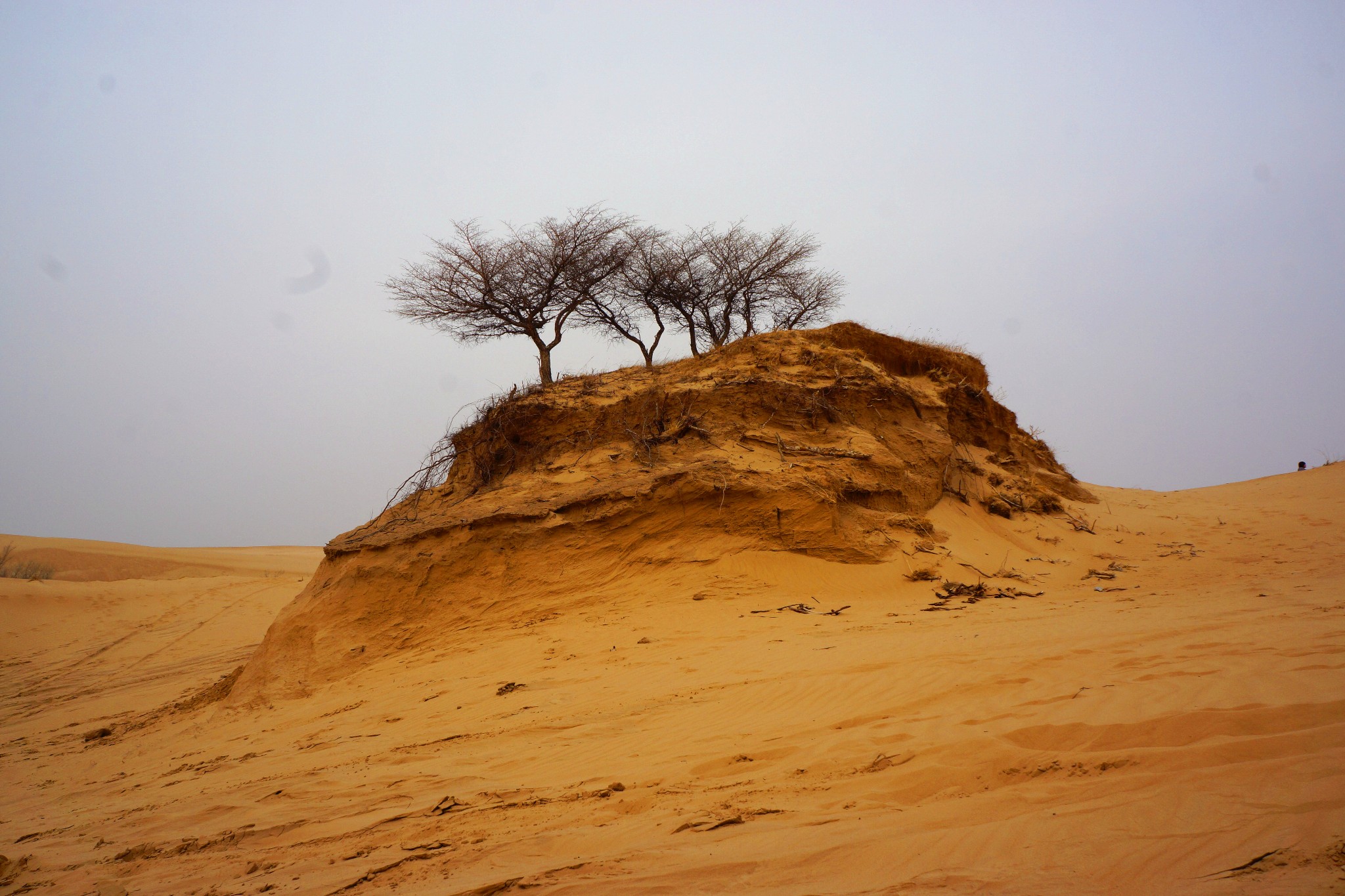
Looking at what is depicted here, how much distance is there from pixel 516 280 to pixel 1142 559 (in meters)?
11.3

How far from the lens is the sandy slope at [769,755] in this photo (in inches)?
94.0

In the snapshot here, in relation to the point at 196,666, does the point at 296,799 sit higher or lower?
higher

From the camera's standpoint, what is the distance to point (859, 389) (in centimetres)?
1016

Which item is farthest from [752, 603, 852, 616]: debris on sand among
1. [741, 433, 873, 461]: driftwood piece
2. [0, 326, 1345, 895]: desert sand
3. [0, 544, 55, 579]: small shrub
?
[0, 544, 55, 579]: small shrub

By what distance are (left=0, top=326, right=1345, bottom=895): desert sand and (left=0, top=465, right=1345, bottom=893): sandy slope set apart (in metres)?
0.02

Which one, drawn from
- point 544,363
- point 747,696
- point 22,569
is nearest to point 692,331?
point 544,363

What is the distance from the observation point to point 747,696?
4695 mm

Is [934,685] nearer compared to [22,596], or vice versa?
[934,685]

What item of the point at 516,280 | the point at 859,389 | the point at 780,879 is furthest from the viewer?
the point at 516,280

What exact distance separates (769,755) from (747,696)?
1.09 metres

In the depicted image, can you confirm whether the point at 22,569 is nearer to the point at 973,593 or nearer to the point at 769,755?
the point at 973,593

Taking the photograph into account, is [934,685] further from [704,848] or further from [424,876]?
[424,876]

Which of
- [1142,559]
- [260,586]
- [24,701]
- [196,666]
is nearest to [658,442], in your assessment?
[1142,559]

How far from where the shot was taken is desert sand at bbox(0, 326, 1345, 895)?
2516 mm
